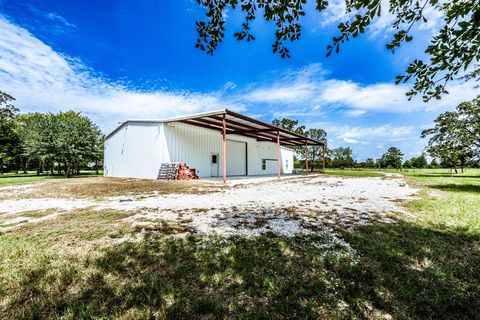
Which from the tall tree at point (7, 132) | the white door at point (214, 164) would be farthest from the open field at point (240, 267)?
the tall tree at point (7, 132)

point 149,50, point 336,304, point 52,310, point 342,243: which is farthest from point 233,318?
point 149,50

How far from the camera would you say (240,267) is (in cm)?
241

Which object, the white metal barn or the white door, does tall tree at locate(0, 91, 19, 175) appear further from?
the white door

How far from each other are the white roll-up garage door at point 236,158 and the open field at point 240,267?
50.3 feet

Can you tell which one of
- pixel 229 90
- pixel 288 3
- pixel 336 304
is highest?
pixel 229 90

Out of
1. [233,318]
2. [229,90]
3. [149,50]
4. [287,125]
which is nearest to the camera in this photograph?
[233,318]

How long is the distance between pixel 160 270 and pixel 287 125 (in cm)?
4722

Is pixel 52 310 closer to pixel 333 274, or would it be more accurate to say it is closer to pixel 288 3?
pixel 333 274

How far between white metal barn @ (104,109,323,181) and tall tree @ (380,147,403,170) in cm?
4214

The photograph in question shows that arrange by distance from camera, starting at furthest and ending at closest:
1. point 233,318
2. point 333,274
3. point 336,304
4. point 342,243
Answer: point 342,243, point 333,274, point 336,304, point 233,318

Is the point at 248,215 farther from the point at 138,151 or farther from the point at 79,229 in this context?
the point at 138,151

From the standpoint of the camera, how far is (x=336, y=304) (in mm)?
1826

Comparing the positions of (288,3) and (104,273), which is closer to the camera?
(104,273)

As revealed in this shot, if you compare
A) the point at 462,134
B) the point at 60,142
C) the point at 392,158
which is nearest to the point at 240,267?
the point at 462,134
